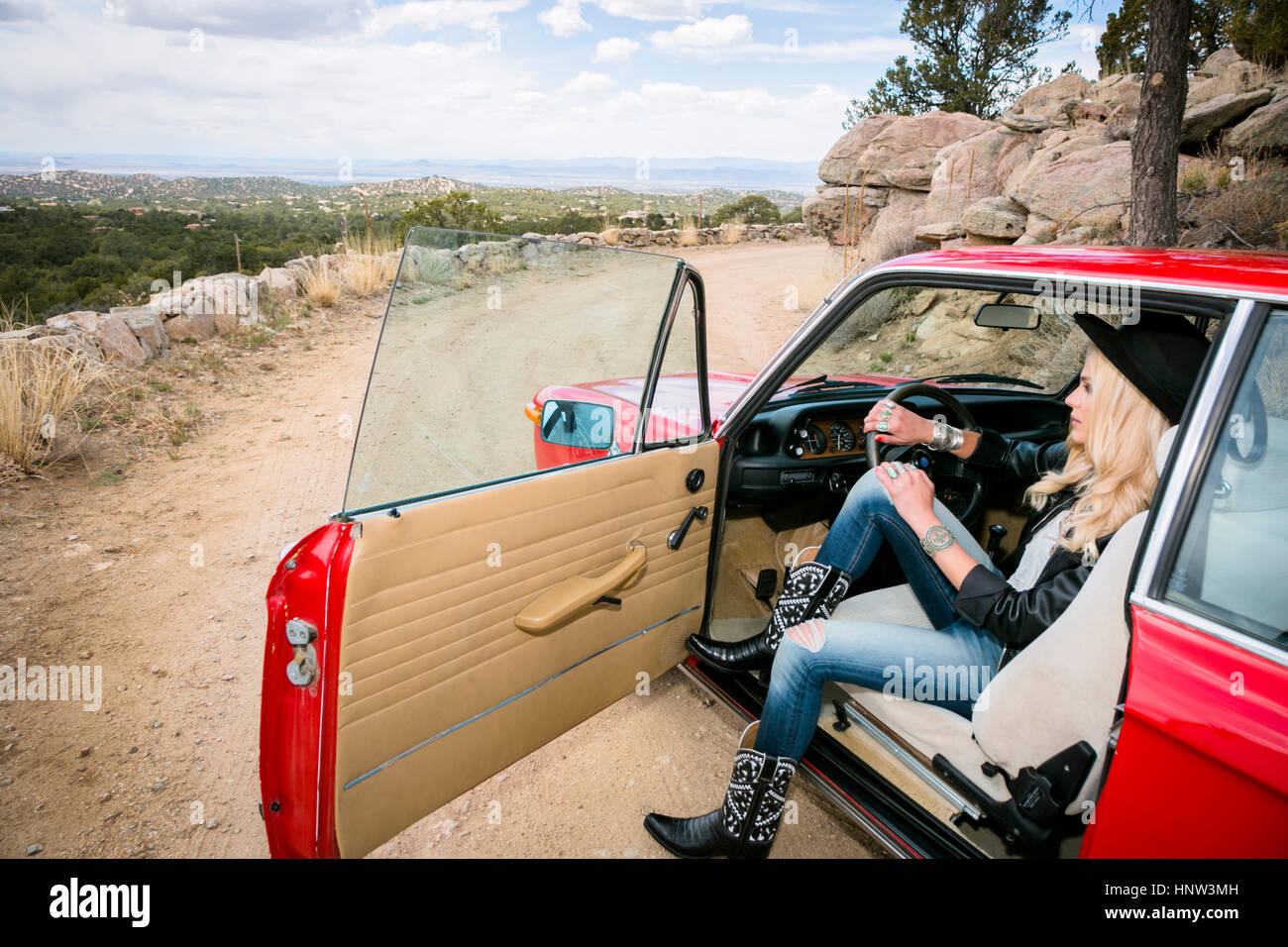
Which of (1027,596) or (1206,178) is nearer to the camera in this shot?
(1027,596)

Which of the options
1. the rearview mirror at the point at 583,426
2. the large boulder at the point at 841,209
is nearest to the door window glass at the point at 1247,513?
the rearview mirror at the point at 583,426

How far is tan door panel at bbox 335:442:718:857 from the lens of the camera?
1664 millimetres

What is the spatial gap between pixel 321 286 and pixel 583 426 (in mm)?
10343

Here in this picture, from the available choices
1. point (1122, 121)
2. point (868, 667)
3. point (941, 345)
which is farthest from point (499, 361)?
point (1122, 121)

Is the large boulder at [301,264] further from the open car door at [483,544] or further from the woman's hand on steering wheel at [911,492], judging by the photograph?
the woman's hand on steering wheel at [911,492]

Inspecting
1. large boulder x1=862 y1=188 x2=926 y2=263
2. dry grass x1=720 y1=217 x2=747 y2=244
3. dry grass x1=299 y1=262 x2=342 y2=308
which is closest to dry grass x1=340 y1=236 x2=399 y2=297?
dry grass x1=299 y1=262 x2=342 y2=308

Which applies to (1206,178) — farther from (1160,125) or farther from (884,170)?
(884,170)

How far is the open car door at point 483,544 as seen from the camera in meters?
1.62

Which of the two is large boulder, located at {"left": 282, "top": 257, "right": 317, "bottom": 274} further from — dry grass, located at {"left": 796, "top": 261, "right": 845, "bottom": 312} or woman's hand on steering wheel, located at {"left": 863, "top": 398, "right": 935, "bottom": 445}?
woman's hand on steering wheel, located at {"left": 863, "top": 398, "right": 935, "bottom": 445}

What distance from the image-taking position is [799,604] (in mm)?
2510
